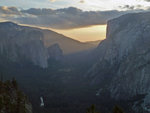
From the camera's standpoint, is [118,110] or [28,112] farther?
[28,112]

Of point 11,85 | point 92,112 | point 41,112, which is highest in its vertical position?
point 92,112

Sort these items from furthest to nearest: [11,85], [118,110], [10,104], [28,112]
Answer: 1. [11,85]
2. [28,112]
3. [10,104]
4. [118,110]

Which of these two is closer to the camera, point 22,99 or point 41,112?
point 22,99

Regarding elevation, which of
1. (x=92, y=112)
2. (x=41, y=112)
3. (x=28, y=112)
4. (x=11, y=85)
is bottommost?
(x=41, y=112)

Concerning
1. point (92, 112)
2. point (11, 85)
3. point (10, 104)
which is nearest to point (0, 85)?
point (11, 85)

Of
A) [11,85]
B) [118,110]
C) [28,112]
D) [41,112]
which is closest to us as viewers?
[118,110]

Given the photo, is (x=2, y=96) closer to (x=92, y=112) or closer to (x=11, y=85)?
(x=11, y=85)

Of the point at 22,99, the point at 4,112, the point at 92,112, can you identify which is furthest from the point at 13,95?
the point at 92,112

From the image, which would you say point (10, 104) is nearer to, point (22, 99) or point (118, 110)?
point (22, 99)

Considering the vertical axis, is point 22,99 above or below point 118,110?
below
